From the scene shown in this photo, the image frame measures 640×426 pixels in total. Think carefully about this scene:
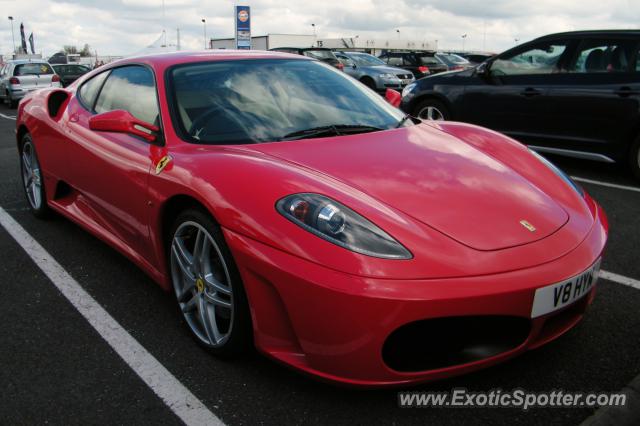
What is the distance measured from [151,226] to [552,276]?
1.76 m

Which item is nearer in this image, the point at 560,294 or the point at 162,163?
the point at 560,294

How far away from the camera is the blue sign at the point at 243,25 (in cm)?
2381

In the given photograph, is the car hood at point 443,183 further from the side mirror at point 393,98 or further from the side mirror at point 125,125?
the side mirror at point 393,98

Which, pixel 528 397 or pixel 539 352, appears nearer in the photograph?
pixel 528 397

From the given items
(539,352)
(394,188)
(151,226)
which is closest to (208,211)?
(151,226)

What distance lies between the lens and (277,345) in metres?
2.12

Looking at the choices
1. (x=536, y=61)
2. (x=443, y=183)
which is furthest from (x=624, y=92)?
(x=443, y=183)

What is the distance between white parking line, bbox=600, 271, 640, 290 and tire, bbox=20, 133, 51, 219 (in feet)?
12.5

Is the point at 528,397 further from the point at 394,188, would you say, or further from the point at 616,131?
the point at 616,131

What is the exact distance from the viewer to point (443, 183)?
2.39 m

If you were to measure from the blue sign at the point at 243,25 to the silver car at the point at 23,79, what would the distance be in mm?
7895

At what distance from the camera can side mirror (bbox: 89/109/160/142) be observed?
2824 mm

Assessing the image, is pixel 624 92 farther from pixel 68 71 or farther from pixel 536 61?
pixel 68 71

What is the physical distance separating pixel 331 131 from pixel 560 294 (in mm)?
1354
